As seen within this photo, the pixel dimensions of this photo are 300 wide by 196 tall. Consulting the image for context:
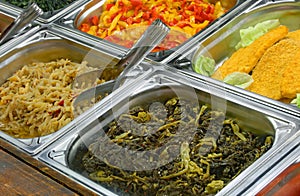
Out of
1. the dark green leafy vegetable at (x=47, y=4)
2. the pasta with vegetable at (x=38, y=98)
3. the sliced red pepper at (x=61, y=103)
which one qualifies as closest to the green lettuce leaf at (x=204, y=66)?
the pasta with vegetable at (x=38, y=98)

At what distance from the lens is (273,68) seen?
2.87m

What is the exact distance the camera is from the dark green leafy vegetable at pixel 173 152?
7.16 feet

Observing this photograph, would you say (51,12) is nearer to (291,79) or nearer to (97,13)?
(97,13)

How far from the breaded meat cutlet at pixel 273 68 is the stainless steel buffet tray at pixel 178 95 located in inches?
10.5

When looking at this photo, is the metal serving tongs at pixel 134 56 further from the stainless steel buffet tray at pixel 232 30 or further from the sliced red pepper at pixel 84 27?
the sliced red pepper at pixel 84 27

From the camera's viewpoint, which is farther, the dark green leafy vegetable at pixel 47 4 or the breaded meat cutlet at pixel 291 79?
the dark green leafy vegetable at pixel 47 4

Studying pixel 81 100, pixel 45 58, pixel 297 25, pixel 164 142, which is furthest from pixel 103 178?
pixel 297 25

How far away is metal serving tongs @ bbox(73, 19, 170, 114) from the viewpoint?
2719mm

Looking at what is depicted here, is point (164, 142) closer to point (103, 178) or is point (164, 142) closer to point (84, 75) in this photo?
point (103, 178)

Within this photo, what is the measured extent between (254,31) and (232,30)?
4.9 inches

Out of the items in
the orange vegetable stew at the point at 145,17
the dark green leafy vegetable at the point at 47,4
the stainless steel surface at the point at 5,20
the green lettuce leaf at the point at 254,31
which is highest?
the dark green leafy vegetable at the point at 47,4

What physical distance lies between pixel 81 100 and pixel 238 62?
2.83ft

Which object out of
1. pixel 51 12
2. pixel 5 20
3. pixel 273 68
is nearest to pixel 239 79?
pixel 273 68

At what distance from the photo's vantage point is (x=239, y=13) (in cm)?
318
